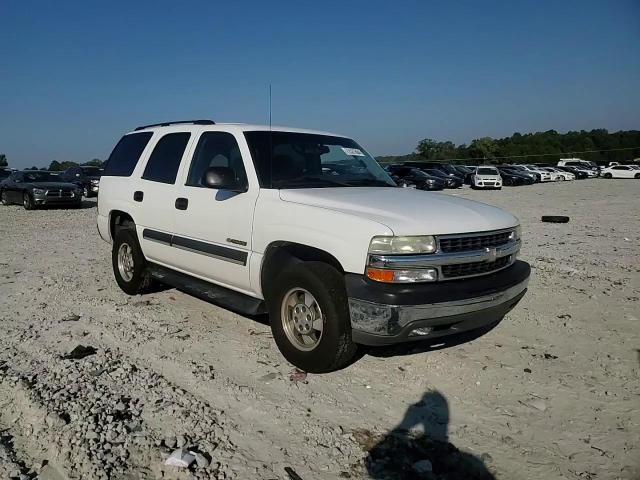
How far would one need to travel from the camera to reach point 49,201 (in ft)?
57.8

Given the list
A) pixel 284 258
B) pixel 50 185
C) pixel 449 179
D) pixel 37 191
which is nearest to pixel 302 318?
pixel 284 258

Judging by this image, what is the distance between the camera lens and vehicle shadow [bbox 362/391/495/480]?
2.60m

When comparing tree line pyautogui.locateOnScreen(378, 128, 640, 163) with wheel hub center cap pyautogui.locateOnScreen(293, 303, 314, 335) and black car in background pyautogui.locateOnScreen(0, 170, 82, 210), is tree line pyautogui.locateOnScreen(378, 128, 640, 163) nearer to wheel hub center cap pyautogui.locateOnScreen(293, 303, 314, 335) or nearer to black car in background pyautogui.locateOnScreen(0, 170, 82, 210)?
black car in background pyautogui.locateOnScreen(0, 170, 82, 210)

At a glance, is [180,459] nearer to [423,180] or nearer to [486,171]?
[423,180]

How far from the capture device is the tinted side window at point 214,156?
4457 millimetres

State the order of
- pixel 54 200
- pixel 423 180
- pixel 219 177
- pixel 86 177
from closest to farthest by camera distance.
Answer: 1. pixel 219 177
2. pixel 54 200
3. pixel 86 177
4. pixel 423 180

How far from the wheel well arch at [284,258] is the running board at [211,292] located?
0.73 ft

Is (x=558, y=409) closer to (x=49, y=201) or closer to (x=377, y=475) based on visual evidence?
(x=377, y=475)

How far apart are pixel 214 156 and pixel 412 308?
259cm

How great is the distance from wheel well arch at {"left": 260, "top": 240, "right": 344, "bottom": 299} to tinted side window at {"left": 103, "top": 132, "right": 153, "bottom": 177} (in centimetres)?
272

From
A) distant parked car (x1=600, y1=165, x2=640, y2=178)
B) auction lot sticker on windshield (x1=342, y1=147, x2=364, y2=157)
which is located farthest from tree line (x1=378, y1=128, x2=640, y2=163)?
auction lot sticker on windshield (x1=342, y1=147, x2=364, y2=157)

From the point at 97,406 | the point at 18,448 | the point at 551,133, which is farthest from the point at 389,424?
the point at 551,133

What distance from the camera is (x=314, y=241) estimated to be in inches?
140

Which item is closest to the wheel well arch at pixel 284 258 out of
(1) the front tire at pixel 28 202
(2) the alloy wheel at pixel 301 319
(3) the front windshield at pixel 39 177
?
(2) the alloy wheel at pixel 301 319
